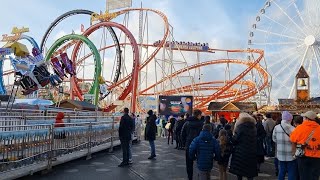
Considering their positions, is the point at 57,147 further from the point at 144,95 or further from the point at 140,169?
the point at 144,95

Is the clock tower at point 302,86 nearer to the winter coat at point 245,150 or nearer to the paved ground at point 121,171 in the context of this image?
the paved ground at point 121,171

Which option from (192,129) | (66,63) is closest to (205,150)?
(192,129)

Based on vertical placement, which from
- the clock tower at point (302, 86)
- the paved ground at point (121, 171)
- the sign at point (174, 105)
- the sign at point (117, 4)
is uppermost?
Result: the sign at point (117, 4)

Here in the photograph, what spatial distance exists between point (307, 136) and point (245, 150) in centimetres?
110

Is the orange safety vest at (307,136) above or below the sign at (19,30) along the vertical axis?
below

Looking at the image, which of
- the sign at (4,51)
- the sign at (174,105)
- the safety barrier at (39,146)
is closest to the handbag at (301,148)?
the safety barrier at (39,146)

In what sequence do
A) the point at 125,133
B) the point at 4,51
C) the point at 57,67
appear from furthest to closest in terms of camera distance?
the point at 57,67 < the point at 4,51 < the point at 125,133

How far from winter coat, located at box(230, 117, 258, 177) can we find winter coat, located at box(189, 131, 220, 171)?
1.34ft

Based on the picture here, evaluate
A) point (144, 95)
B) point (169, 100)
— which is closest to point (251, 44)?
point (144, 95)

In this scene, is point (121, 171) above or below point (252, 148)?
below

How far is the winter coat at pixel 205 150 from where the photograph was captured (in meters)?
6.08

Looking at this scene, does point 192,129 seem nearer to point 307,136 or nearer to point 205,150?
point 205,150

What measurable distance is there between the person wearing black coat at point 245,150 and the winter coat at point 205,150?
41 cm

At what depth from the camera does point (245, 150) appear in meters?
6.27
